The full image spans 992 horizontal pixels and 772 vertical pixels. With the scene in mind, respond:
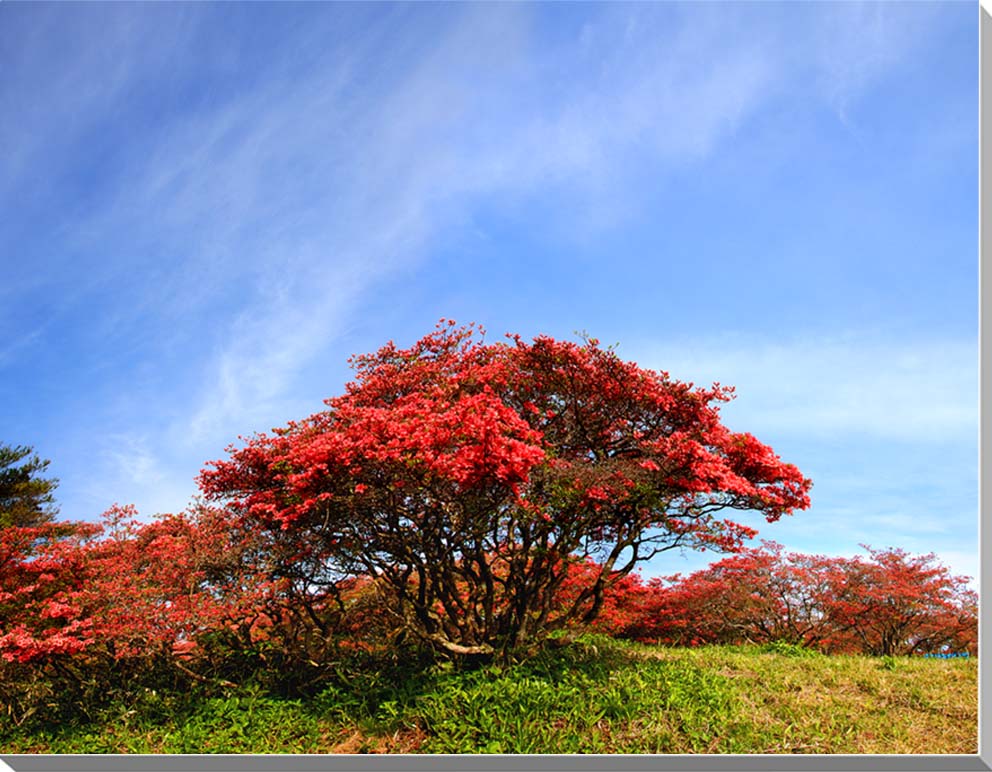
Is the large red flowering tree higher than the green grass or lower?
higher

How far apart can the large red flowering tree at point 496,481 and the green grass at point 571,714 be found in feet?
2.14

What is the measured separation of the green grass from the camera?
5.76m

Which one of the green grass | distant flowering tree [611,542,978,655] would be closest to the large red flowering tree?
the green grass

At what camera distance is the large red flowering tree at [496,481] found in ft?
20.0

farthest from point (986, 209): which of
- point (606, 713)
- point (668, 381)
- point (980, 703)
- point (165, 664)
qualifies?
point (165, 664)

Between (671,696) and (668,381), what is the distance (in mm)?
2973

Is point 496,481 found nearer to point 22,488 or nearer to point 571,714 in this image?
point 571,714

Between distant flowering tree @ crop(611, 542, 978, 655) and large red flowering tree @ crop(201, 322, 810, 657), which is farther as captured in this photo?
distant flowering tree @ crop(611, 542, 978, 655)

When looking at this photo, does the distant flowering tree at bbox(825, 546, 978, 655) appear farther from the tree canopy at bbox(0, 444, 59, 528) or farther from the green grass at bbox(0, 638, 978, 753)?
A: the tree canopy at bbox(0, 444, 59, 528)

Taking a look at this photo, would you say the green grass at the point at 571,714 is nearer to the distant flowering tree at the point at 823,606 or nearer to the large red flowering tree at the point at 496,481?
the large red flowering tree at the point at 496,481

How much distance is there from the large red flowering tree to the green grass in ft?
2.14

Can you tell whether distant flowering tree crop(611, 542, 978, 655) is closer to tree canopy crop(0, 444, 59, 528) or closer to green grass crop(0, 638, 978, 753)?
green grass crop(0, 638, 978, 753)

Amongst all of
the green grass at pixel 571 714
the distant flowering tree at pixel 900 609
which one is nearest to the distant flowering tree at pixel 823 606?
the distant flowering tree at pixel 900 609

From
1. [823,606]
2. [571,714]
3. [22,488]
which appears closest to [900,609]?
[823,606]
